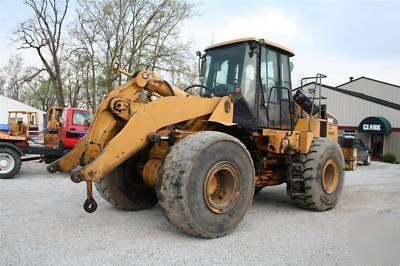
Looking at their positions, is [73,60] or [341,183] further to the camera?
[73,60]

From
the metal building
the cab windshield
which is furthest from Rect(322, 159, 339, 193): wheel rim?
the metal building

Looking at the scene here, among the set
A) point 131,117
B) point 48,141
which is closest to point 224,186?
point 131,117

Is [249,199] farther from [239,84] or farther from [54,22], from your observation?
[54,22]

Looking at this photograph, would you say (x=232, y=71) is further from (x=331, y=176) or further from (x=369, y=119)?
(x=369, y=119)

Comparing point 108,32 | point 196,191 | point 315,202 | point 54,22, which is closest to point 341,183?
point 315,202

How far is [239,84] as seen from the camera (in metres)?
6.89

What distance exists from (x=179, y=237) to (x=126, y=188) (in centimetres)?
179

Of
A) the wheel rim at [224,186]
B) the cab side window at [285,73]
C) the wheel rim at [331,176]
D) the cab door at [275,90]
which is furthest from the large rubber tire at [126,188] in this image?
the wheel rim at [331,176]

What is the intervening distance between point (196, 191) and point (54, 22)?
30.4 m

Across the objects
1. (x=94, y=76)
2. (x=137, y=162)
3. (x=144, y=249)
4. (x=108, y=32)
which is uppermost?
(x=108, y=32)

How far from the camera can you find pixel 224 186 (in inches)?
234

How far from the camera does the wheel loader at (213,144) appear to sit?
17.5 ft

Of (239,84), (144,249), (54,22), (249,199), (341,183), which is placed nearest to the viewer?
(144,249)

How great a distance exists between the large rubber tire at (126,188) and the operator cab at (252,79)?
6.16ft
